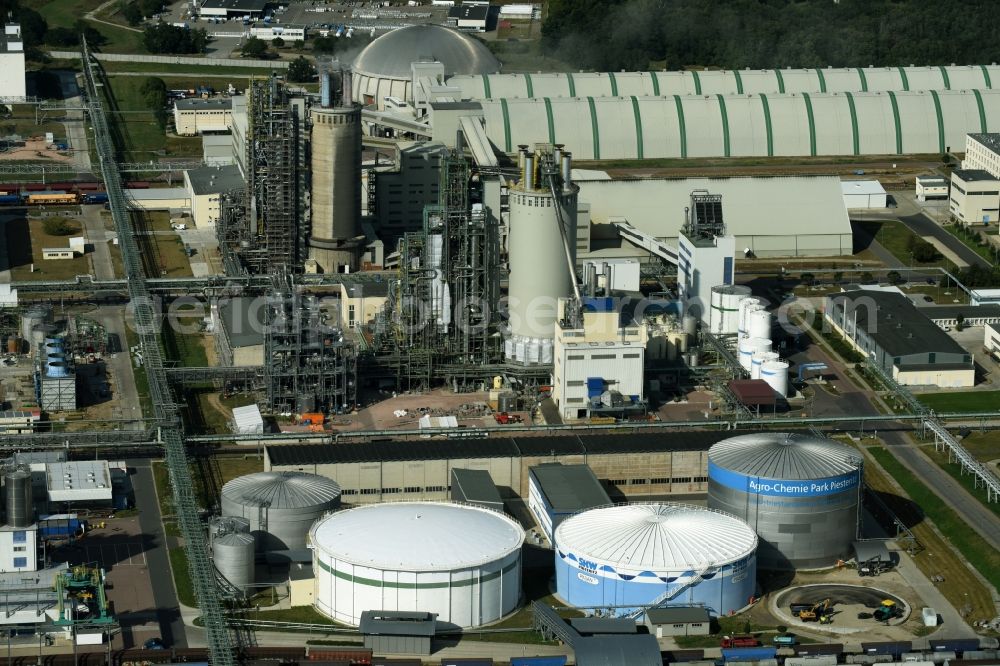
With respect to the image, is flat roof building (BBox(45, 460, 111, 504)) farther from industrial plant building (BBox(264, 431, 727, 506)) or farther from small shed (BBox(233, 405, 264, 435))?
small shed (BBox(233, 405, 264, 435))

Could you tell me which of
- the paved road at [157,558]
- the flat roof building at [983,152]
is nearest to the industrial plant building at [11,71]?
the flat roof building at [983,152]

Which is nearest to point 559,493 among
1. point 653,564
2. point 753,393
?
point 653,564

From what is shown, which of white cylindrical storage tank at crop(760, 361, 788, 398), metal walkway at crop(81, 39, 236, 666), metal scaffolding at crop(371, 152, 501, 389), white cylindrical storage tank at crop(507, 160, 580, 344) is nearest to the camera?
metal walkway at crop(81, 39, 236, 666)

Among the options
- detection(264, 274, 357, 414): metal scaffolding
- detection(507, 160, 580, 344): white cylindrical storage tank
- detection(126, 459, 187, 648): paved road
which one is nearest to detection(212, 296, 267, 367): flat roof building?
detection(264, 274, 357, 414): metal scaffolding

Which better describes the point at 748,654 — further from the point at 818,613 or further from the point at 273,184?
the point at 273,184

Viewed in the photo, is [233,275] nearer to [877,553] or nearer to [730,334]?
[730,334]

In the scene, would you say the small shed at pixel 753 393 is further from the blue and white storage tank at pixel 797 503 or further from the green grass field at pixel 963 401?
the blue and white storage tank at pixel 797 503

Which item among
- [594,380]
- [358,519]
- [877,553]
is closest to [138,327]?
[594,380]
